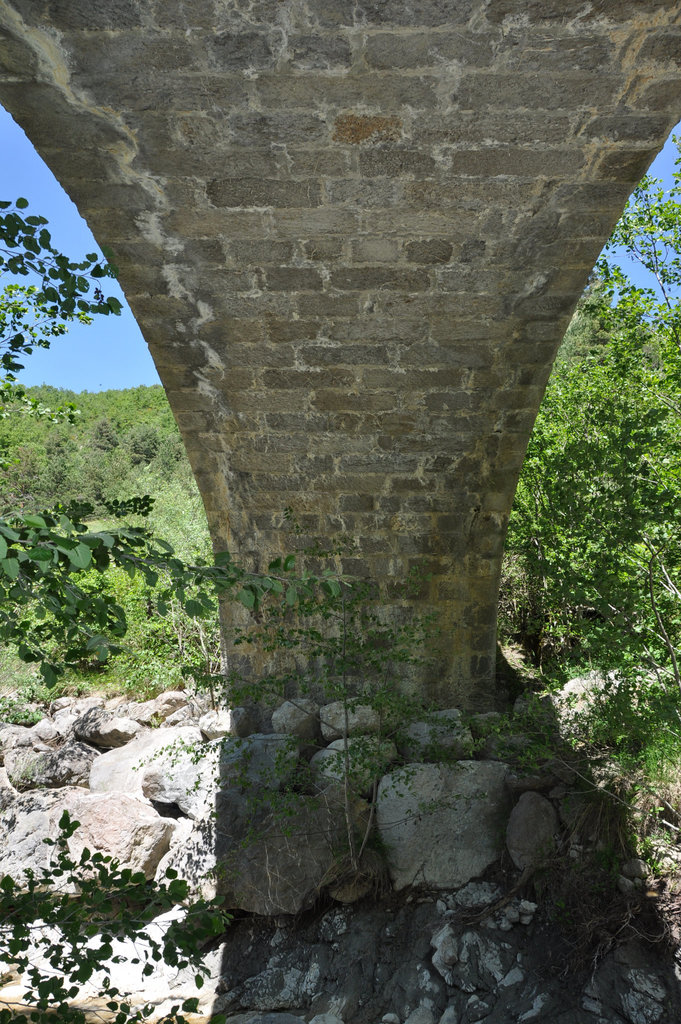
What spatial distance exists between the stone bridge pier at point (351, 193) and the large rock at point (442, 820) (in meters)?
1.66

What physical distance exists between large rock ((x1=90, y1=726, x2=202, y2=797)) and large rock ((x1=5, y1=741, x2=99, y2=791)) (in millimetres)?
154

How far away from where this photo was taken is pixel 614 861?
10.5 feet

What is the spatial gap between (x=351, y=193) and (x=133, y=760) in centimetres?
409

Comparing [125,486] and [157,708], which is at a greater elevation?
[125,486]

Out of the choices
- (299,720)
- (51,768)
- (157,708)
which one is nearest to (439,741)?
(299,720)

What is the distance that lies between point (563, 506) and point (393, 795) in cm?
227

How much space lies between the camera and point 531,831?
3514 millimetres

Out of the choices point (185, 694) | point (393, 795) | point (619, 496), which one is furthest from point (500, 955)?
point (185, 694)

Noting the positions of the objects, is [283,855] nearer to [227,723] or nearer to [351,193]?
[227,723]

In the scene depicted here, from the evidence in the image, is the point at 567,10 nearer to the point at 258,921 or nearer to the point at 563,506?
the point at 563,506

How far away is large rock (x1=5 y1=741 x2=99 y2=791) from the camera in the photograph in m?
4.90

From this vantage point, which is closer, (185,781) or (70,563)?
(70,563)

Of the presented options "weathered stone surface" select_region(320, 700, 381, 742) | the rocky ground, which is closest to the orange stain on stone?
the rocky ground

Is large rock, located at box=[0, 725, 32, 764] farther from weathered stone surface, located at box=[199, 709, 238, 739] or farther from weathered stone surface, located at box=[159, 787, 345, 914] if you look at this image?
Result: weathered stone surface, located at box=[159, 787, 345, 914]
